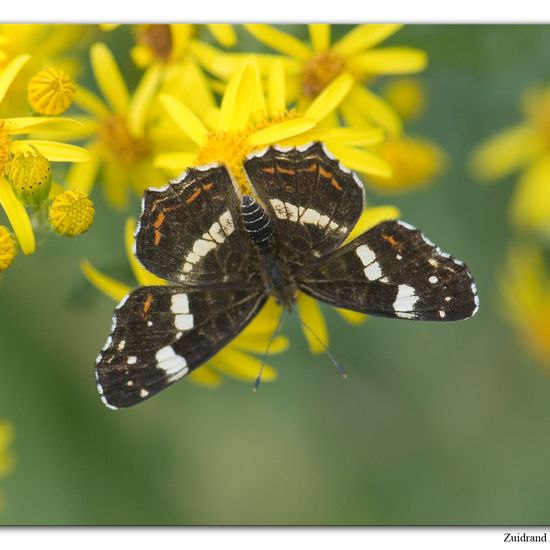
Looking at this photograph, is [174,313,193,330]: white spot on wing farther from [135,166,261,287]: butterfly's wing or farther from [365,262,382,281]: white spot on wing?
[365,262,382,281]: white spot on wing

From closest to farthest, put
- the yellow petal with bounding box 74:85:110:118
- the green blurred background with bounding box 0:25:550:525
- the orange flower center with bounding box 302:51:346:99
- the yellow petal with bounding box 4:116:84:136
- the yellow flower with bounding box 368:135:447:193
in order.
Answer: the yellow petal with bounding box 4:116:84:136 < the orange flower center with bounding box 302:51:346:99 < the yellow petal with bounding box 74:85:110:118 < the yellow flower with bounding box 368:135:447:193 < the green blurred background with bounding box 0:25:550:525

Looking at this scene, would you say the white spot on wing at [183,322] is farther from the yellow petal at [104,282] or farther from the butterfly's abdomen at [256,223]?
the yellow petal at [104,282]

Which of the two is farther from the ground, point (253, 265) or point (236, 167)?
point (236, 167)

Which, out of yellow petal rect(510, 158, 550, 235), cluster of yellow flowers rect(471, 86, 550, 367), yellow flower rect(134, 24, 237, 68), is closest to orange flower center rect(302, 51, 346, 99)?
yellow flower rect(134, 24, 237, 68)

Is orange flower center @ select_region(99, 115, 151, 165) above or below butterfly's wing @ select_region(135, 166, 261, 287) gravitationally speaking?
above

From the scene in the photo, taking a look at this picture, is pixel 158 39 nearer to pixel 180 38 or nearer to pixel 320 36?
pixel 180 38
